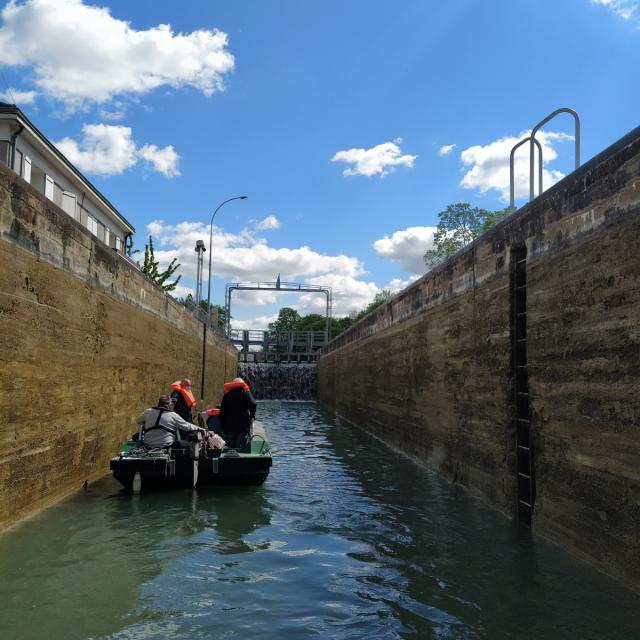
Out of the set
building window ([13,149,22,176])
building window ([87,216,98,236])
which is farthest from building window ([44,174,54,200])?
building window ([87,216,98,236])

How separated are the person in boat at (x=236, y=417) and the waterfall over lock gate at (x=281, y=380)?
3025 centimetres

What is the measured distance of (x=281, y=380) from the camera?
133ft

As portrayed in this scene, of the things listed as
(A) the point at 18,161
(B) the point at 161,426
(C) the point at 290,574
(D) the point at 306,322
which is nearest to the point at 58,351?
(B) the point at 161,426

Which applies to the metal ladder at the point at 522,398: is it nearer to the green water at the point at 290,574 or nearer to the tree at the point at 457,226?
the green water at the point at 290,574

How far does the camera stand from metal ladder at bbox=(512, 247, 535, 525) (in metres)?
6.77

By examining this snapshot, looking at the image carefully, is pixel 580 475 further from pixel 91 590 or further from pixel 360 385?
pixel 360 385

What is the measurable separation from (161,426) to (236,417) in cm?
146

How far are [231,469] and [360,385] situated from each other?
39.6 feet

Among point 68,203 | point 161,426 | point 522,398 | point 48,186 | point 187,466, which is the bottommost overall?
point 187,466

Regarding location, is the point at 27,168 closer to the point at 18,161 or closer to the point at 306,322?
the point at 18,161

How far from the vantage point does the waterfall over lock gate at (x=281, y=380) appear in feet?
131

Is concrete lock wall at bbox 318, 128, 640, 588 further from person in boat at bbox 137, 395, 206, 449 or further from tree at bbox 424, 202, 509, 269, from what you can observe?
tree at bbox 424, 202, 509, 269

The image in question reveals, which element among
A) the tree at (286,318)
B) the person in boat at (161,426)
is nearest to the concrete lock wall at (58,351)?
the person in boat at (161,426)

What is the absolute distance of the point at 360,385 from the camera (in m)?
20.3
